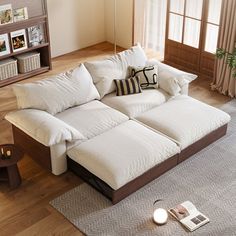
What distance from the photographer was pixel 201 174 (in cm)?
410

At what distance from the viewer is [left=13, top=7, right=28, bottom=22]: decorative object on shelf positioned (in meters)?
5.49

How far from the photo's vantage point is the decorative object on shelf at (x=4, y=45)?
549cm

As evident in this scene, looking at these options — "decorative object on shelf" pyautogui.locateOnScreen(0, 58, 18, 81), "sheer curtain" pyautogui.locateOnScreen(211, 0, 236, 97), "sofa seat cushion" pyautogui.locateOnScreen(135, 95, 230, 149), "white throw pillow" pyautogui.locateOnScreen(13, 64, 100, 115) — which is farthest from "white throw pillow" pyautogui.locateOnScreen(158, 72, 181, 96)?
"decorative object on shelf" pyautogui.locateOnScreen(0, 58, 18, 81)

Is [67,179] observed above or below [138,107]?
below

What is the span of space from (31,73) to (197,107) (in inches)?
98.1

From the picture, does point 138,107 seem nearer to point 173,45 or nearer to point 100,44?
point 173,45

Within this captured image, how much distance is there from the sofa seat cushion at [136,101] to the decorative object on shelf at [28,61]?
1.62m

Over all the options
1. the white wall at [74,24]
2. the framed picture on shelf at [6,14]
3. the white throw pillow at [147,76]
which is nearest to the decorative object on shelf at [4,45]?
the framed picture on shelf at [6,14]

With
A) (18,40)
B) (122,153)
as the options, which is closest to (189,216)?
(122,153)

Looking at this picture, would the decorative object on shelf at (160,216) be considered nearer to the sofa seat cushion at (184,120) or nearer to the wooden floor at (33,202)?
the wooden floor at (33,202)

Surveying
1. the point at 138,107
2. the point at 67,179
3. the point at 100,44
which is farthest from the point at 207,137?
the point at 100,44

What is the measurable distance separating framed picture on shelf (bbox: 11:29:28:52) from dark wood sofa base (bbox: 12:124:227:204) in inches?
67.9

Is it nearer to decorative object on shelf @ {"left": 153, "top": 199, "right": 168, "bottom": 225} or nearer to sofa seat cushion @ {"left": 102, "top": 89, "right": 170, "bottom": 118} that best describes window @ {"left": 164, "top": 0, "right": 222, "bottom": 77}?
sofa seat cushion @ {"left": 102, "top": 89, "right": 170, "bottom": 118}

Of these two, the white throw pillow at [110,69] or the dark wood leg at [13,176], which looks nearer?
the dark wood leg at [13,176]
